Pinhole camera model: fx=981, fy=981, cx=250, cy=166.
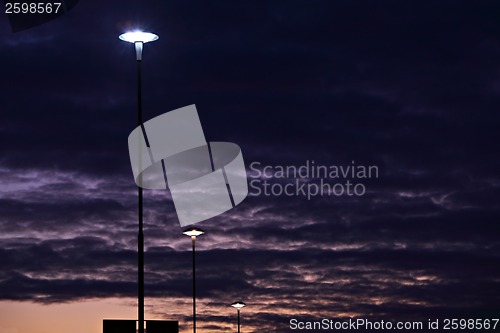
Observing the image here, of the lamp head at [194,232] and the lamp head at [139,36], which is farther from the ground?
the lamp head at [139,36]

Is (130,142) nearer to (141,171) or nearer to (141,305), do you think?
(141,171)

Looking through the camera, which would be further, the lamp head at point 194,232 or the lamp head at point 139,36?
the lamp head at point 194,232

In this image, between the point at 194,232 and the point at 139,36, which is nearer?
the point at 139,36

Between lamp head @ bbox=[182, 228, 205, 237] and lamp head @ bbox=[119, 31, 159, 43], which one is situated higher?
lamp head @ bbox=[119, 31, 159, 43]

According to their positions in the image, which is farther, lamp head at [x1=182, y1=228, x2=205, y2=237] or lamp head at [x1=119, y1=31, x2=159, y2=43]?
lamp head at [x1=182, y1=228, x2=205, y2=237]

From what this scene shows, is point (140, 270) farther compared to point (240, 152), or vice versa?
point (240, 152)

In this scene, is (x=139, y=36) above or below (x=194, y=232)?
above

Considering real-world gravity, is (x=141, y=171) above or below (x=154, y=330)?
above

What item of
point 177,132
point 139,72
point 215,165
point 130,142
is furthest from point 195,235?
point 139,72

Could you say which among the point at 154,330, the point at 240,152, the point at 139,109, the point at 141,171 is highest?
the point at 240,152

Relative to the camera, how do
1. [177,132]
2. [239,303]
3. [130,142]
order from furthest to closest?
[239,303] → [177,132] → [130,142]

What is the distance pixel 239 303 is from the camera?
247ft

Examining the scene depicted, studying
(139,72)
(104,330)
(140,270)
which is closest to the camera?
(140,270)

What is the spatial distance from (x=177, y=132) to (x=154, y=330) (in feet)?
28.2
